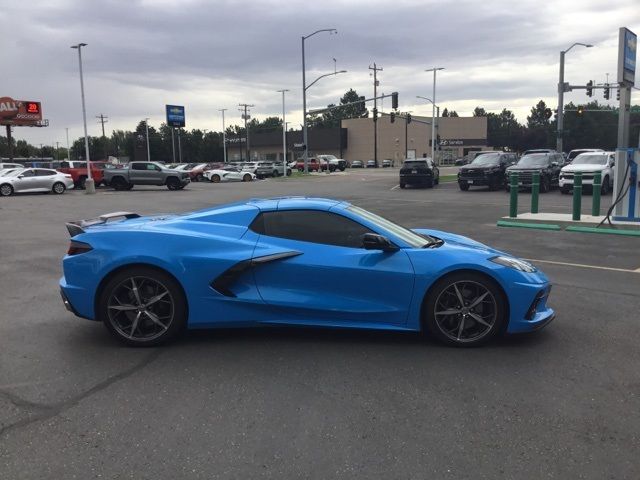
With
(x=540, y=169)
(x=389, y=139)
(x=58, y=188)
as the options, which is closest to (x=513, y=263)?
(x=540, y=169)

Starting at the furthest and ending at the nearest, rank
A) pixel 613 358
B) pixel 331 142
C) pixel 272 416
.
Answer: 1. pixel 331 142
2. pixel 613 358
3. pixel 272 416

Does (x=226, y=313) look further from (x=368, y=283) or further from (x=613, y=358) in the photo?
(x=613, y=358)

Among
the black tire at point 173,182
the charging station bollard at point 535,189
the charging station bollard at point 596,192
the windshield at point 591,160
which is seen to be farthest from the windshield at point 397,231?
the black tire at point 173,182

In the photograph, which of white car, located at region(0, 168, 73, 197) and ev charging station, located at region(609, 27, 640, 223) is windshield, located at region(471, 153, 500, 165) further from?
white car, located at region(0, 168, 73, 197)

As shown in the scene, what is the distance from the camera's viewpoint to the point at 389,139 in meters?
109

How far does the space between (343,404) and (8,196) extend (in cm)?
2957

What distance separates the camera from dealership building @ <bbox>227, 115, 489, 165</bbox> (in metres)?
108

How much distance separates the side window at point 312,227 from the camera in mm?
4875

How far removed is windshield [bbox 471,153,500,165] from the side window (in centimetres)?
2515

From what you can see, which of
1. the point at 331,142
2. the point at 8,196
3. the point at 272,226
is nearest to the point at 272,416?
the point at 272,226

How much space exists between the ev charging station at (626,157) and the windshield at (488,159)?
13203mm

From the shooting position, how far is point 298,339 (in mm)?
5070

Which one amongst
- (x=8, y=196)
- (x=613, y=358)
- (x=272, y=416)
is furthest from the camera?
(x=8, y=196)

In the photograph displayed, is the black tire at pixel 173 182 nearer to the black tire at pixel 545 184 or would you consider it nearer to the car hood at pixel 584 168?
the black tire at pixel 545 184
